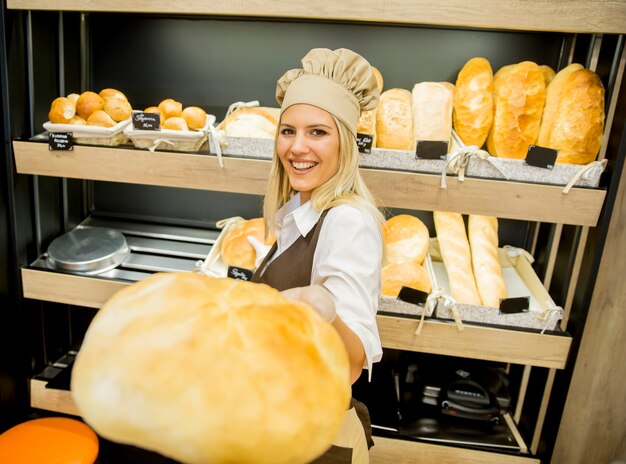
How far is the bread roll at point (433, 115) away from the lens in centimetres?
162

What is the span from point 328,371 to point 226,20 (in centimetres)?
178

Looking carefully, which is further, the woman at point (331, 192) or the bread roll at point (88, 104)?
the bread roll at point (88, 104)

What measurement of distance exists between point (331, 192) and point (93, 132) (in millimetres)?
988

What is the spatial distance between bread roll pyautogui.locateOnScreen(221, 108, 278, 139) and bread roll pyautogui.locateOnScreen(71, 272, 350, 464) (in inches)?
46.7

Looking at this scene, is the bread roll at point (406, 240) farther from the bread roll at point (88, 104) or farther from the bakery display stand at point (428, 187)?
the bread roll at point (88, 104)

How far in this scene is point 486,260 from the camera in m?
1.75

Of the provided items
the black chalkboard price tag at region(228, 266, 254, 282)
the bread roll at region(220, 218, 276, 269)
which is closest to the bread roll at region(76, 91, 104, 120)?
the bread roll at region(220, 218, 276, 269)

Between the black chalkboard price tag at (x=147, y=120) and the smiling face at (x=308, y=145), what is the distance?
63 cm

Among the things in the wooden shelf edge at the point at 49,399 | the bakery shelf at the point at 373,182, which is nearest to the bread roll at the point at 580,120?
the bakery shelf at the point at 373,182

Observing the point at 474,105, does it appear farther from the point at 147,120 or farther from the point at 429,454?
the point at 429,454

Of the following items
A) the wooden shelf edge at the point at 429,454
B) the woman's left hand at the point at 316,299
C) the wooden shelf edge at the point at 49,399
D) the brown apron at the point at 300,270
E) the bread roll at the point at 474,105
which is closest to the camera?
the woman's left hand at the point at 316,299

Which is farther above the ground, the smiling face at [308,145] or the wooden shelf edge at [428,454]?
the smiling face at [308,145]

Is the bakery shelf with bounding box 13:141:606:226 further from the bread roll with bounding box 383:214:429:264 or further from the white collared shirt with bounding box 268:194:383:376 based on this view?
the white collared shirt with bounding box 268:194:383:376

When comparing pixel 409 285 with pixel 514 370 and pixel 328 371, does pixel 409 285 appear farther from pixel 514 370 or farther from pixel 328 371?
pixel 328 371
